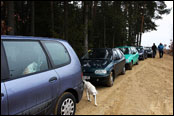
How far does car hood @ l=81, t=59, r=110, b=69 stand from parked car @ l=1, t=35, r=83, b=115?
2.46 metres

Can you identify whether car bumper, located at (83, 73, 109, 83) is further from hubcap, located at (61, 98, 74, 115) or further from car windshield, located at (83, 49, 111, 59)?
hubcap, located at (61, 98, 74, 115)

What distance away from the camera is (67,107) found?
3.10 meters

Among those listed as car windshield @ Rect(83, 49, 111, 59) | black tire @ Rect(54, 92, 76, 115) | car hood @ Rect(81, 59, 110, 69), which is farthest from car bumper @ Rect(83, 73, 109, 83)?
black tire @ Rect(54, 92, 76, 115)

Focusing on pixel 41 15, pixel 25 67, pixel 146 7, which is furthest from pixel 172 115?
pixel 146 7

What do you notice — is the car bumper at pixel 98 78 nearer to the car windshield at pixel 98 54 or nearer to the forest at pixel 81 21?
the car windshield at pixel 98 54

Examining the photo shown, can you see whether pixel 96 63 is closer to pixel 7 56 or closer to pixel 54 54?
pixel 54 54

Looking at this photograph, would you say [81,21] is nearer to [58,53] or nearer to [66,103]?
[58,53]

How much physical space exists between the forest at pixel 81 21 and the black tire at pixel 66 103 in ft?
22.3

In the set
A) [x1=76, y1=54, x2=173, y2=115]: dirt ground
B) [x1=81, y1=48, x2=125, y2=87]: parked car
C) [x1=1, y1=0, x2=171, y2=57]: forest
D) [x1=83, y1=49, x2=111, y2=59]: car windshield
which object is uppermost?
[x1=1, y1=0, x2=171, y2=57]: forest

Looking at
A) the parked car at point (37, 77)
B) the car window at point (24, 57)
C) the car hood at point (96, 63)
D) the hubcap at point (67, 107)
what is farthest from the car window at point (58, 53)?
the car hood at point (96, 63)

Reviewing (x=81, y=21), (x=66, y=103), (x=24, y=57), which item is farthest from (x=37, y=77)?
(x=81, y=21)

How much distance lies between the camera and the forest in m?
12.7

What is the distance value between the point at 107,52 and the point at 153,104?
10.9 feet

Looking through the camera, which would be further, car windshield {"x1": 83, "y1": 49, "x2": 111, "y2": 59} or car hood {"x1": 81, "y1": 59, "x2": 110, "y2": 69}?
car windshield {"x1": 83, "y1": 49, "x2": 111, "y2": 59}
